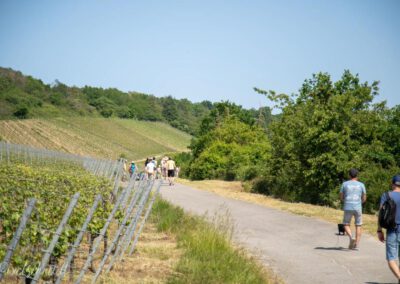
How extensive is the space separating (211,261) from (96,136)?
3918 inches

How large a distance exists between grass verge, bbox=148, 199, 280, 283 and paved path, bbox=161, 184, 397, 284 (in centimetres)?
74

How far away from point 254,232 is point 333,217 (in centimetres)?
403

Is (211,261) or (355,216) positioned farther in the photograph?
(355,216)

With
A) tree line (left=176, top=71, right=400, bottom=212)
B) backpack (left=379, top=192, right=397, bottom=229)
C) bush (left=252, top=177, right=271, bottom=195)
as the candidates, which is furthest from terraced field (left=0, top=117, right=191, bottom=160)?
backpack (left=379, top=192, right=397, bottom=229)

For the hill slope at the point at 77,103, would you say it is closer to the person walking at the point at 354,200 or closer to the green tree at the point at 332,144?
the green tree at the point at 332,144

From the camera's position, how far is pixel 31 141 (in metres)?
84.2

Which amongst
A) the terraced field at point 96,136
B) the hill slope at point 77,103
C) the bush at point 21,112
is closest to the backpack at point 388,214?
the terraced field at point 96,136

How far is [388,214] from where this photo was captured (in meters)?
Answer: 8.60

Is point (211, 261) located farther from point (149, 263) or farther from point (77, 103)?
point (77, 103)

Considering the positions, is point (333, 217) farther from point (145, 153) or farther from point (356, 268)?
point (145, 153)

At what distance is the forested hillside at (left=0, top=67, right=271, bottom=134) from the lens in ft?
371

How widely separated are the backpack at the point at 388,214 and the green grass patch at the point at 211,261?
76.7 inches

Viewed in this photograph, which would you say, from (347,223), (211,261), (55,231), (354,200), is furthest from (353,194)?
(55,231)

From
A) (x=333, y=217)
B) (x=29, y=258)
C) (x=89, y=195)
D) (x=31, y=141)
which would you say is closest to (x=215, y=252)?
(x=89, y=195)
